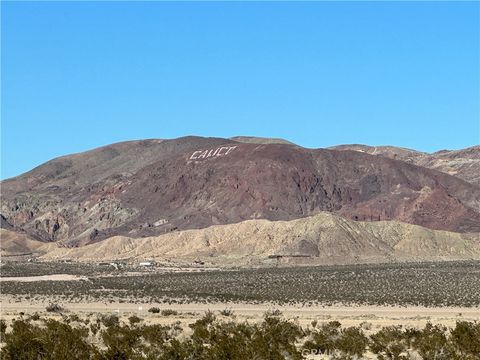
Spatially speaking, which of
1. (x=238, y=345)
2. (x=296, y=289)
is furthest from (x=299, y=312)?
(x=238, y=345)

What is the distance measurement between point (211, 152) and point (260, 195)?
29.2 metres

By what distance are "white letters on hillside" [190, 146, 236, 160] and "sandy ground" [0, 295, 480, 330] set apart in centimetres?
12418

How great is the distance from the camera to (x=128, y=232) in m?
154

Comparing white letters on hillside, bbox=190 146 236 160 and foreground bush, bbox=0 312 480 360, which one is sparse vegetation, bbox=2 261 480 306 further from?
white letters on hillside, bbox=190 146 236 160

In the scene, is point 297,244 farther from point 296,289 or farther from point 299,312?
point 299,312

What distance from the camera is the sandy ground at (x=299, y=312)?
36.2m

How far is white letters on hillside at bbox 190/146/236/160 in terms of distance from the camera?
176 metres

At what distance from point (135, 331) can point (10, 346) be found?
20.1ft

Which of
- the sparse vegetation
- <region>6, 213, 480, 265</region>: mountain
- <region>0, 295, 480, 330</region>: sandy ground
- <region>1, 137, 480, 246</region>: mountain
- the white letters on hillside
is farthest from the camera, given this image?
the white letters on hillside

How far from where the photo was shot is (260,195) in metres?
154

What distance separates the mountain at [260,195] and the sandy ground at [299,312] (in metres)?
97.2

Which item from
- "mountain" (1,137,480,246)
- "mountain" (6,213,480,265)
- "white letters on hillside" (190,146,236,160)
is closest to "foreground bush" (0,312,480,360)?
"mountain" (6,213,480,265)

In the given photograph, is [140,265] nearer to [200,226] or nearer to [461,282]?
[200,226]

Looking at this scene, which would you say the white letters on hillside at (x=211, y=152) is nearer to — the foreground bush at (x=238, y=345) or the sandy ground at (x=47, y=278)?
the sandy ground at (x=47, y=278)
